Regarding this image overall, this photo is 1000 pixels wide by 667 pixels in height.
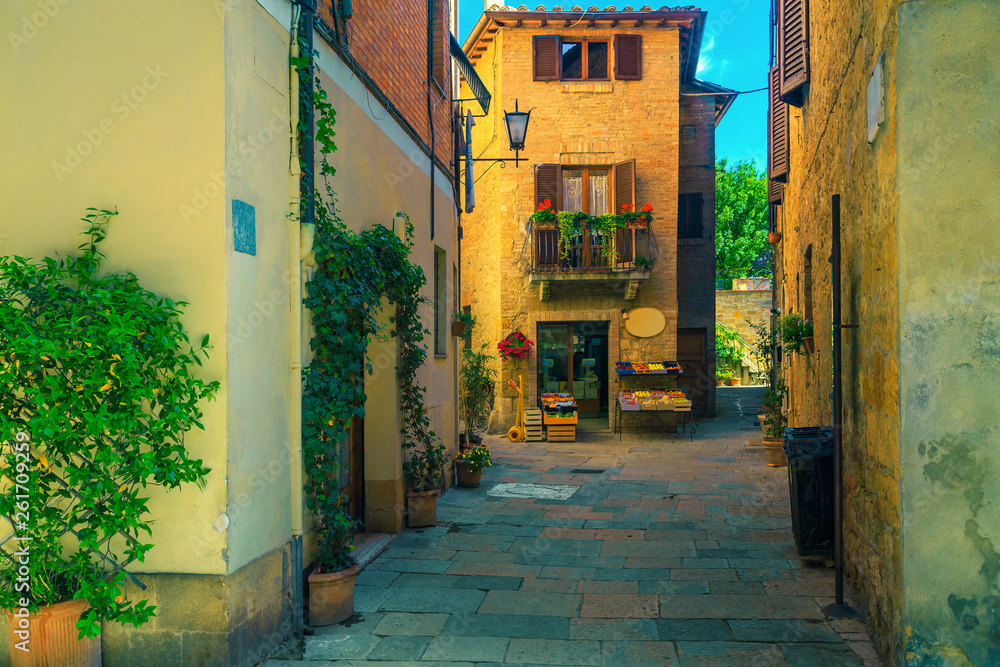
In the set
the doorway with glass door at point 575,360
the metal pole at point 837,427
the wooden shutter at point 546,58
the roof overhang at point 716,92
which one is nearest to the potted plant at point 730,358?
the roof overhang at point 716,92

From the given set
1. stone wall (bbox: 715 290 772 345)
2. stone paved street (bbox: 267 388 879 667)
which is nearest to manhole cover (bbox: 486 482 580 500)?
stone paved street (bbox: 267 388 879 667)

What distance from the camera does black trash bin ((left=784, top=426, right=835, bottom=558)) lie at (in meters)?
5.42

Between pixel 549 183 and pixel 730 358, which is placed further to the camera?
pixel 730 358

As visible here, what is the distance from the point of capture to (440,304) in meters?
9.17

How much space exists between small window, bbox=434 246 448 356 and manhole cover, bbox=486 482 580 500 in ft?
6.15

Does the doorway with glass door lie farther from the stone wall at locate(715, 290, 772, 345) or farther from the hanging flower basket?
the stone wall at locate(715, 290, 772, 345)

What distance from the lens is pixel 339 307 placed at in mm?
4598

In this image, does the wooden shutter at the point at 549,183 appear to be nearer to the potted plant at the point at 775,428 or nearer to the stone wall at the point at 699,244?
the stone wall at the point at 699,244

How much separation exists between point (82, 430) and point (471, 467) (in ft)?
21.0

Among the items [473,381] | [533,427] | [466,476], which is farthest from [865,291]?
[473,381]

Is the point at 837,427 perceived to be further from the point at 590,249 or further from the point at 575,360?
the point at 575,360

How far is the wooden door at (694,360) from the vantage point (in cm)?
1775

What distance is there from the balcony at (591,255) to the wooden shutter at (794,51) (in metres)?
5.96

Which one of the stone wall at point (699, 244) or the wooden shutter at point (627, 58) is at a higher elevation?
the wooden shutter at point (627, 58)
